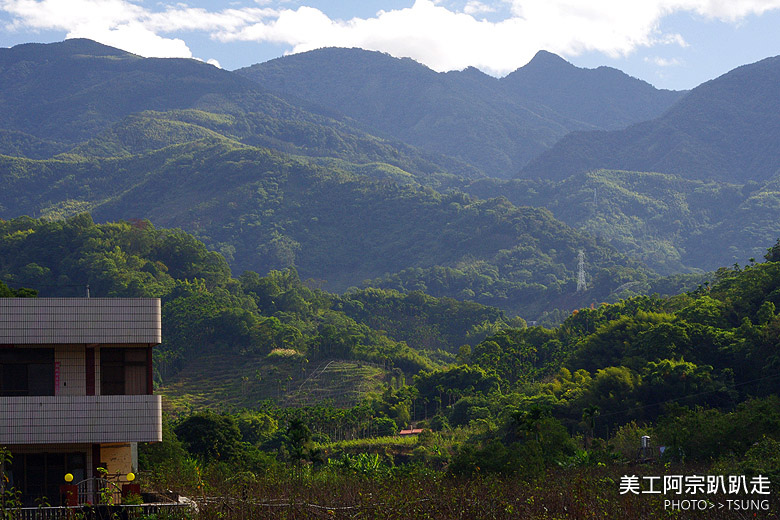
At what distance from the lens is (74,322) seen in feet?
84.7

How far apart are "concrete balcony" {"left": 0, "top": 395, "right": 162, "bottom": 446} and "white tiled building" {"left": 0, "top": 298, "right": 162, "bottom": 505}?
2cm

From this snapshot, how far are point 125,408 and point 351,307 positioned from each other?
12722 cm

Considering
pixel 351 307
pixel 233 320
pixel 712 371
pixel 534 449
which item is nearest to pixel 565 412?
pixel 712 371

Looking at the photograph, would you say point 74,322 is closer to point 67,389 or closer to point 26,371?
point 67,389

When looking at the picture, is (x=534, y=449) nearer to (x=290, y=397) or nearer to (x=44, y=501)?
(x=44, y=501)

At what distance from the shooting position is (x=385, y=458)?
78375 millimetres

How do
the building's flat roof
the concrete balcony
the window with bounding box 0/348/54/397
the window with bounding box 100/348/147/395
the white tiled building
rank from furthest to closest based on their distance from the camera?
the window with bounding box 100/348/147/395 < the window with bounding box 0/348/54/397 < the building's flat roof < the white tiled building < the concrete balcony

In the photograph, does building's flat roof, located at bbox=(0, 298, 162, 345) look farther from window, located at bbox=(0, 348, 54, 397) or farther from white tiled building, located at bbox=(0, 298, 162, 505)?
window, located at bbox=(0, 348, 54, 397)

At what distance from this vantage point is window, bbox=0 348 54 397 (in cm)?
2620

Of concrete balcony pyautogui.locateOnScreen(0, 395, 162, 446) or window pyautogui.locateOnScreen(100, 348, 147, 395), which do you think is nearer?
concrete balcony pyautogui.locateOnScreen(0, 395, 162, 446)

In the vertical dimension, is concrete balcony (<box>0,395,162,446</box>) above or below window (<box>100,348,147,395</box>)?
below

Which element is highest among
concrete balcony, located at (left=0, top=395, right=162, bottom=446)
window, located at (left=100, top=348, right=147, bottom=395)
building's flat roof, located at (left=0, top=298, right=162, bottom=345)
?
building's flat roof, located at (left=0, top=298, right=162, bottom=345)

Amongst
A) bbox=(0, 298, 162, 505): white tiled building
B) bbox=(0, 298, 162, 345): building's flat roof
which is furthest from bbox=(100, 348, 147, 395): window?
bbox=(0, 298, 162, 345): building's flat roof

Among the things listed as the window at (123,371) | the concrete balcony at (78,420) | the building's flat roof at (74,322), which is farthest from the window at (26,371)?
the window at (123,371)
